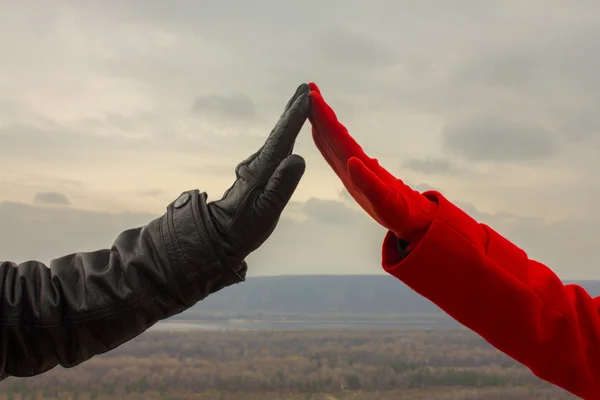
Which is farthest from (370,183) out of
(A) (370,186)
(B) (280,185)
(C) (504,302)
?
(C) (504,302)

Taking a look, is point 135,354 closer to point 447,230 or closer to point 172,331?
point 172,331

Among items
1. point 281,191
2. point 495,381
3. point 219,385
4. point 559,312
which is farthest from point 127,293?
point 495,381

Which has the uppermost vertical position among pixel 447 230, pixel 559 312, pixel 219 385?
pixel 447 230

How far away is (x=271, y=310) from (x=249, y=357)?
34cm

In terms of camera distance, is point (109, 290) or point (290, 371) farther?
point (290, 371)

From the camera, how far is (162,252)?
0.72 meters

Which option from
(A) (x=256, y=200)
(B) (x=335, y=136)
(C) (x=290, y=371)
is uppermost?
(B) (x=335, y=136)

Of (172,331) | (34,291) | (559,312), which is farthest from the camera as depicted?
→ (172,331)

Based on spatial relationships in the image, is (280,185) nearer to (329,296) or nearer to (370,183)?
(370,183)

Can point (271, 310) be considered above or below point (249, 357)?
above

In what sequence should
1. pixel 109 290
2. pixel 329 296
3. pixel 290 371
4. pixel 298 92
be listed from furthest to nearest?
pixel 329 296 → pixel 290 371 → pixel 298 92 → pixel 109 290

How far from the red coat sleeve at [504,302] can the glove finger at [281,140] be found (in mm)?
223

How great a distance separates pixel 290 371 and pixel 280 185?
1.00 m

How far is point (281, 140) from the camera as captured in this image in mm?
793
